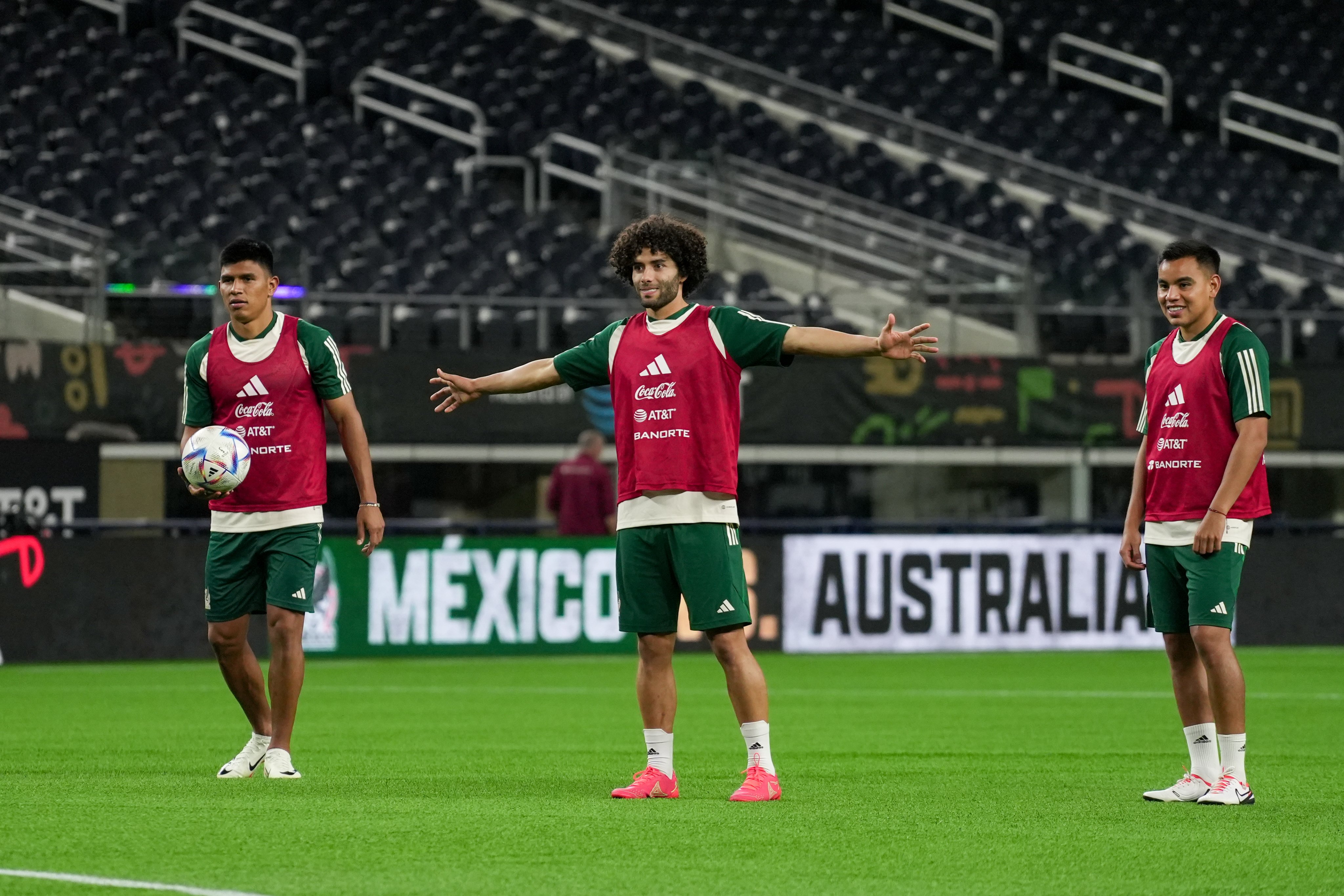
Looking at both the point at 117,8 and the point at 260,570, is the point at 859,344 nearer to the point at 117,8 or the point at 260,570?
the point at 260,570

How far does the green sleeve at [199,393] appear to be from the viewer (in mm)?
7848

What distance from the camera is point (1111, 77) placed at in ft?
109

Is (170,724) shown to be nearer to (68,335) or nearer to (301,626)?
(301,626)

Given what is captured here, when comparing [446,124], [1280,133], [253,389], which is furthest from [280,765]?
[1280,133]

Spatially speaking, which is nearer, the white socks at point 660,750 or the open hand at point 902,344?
the open hand at point 902,344

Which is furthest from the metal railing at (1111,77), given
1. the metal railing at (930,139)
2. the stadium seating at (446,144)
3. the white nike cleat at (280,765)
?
the white nike cleat at (280,765)

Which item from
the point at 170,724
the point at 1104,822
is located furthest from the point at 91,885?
the point at 170,724

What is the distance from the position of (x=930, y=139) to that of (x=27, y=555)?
661 inches

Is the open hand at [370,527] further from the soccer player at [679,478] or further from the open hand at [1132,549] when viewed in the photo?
the open hand at [1132,549]

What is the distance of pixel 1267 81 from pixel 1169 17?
267 centimetres

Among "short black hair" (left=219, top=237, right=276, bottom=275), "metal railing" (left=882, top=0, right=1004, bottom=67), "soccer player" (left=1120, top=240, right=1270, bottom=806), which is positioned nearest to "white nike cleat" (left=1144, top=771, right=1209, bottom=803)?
"soccer player" (left=1120, top=240, right=1270, bottom=806)

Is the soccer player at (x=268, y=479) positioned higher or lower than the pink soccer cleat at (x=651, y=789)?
higher

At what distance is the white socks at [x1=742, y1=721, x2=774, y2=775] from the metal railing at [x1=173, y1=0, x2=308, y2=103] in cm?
2216

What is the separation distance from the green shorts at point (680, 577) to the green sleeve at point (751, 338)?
2.02 ft
